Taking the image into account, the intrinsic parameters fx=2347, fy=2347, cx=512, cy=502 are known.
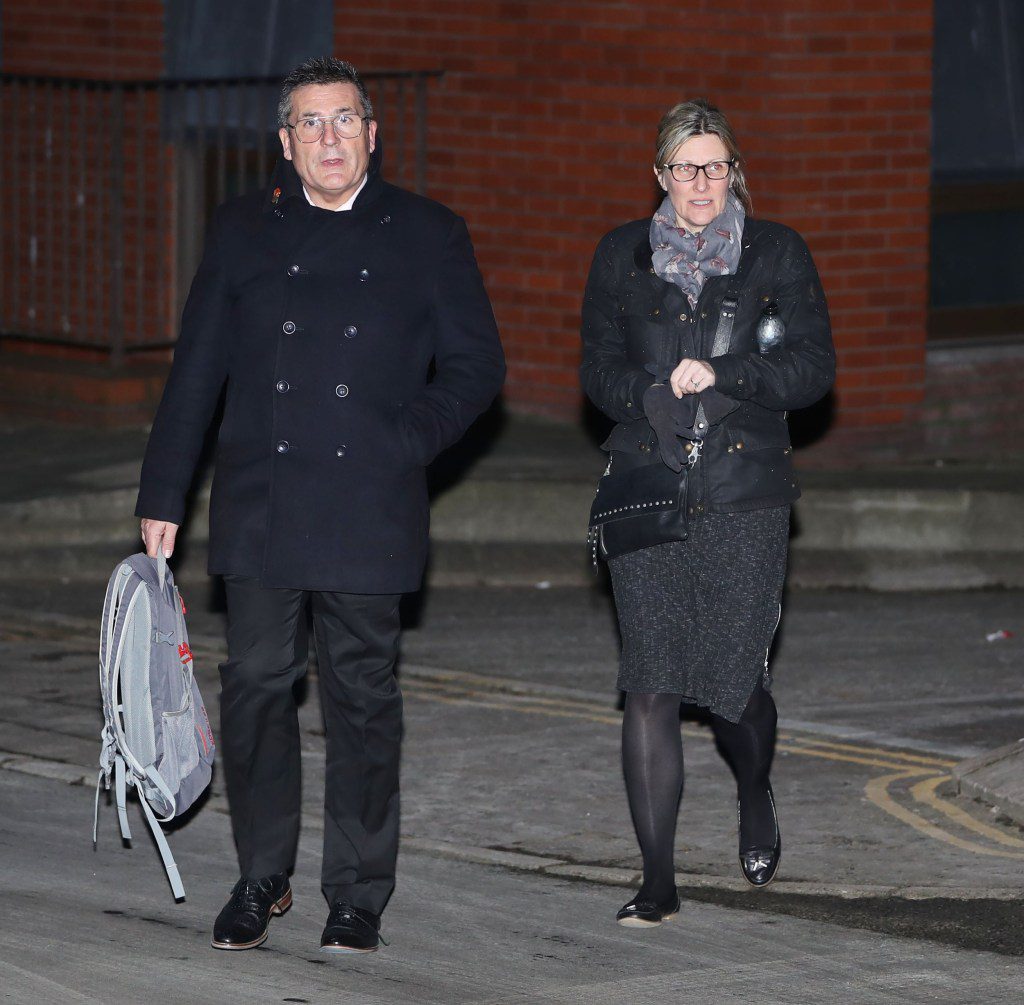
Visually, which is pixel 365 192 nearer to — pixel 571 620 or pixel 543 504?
pixel 571 620

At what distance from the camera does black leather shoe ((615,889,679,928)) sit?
6023 mm

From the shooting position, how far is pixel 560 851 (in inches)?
266

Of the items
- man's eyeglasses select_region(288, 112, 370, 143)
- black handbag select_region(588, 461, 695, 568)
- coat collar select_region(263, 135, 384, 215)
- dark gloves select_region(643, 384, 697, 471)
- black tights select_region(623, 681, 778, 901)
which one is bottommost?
black tights select_region(623, 681, 778, 901)

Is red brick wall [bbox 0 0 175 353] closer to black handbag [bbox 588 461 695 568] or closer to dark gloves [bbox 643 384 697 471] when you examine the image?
black handbag [bbox 588 461 695 568]

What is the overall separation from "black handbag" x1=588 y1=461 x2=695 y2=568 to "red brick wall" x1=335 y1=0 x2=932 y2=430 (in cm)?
567

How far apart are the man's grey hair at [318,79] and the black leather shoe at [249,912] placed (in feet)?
6.21

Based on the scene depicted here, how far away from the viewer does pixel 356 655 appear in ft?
19.1

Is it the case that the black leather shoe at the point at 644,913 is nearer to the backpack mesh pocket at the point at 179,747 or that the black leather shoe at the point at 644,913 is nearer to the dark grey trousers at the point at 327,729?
the dark grey trousers at the point at 327,729

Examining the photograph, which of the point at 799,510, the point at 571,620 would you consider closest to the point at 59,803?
the point at 571,620

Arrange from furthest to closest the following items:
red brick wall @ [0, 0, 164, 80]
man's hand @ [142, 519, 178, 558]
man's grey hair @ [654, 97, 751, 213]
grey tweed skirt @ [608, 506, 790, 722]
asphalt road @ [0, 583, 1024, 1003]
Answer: red brick wall @ [0, 0, 164, 80]
grey tweed skirt @ [608, 506, 790, 722]
man's grey hair @ [654, 97, 751, 213]
man's hand @ [142, 519, 178, 558]
asphalt road @ [0, 583, 1024, 1003]

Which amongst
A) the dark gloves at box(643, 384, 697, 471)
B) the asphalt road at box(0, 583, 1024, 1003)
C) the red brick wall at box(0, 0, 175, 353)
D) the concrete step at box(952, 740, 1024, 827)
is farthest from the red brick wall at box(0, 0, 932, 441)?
the dark gloves at box(643, 384, 697, 471)

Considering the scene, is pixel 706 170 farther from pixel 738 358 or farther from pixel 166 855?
pixel 166 855

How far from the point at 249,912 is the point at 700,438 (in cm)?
164

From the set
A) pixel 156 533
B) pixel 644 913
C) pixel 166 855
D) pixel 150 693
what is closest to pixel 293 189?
pixel 156 533
